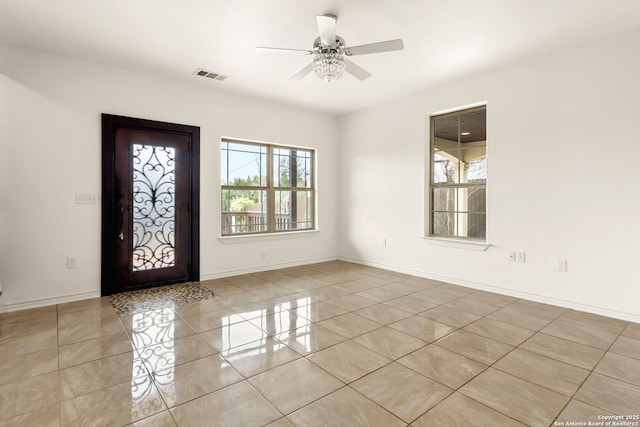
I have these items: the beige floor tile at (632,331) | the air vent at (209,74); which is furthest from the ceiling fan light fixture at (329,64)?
the beige floor tile at (632,331)

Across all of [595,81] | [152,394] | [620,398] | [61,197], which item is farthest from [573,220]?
Result: [61,197]

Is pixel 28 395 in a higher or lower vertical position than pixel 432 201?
lower

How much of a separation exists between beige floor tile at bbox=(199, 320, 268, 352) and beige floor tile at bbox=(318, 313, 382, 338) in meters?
0.60

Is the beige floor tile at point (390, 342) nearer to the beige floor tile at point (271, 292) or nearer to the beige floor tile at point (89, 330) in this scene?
the beige floor tile at point (271, 292)

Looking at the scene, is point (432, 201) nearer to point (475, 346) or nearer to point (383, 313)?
point (383, 313)

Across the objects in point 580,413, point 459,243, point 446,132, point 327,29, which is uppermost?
point 327,29

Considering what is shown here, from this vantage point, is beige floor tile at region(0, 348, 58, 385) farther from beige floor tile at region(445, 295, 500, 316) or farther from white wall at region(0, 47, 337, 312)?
beige floor tile at region(445, 295, 500, 316)

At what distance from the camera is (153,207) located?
4328 mm

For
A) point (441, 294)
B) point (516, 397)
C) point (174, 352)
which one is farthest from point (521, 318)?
point (174, 352)

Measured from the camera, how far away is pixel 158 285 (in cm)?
436

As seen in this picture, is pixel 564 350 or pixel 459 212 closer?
pixel 564 350

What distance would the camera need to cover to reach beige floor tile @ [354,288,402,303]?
3883mm

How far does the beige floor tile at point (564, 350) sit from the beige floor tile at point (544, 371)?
0.29ft

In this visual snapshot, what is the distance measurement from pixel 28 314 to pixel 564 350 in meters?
4.88
